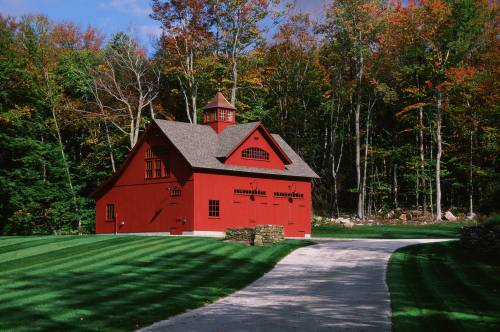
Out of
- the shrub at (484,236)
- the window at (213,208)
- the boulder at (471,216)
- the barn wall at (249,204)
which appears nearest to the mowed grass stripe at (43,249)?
the barn wall at (249,204)

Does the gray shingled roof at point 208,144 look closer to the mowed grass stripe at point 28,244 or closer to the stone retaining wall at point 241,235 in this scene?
the stone retaining wall at point 241,235

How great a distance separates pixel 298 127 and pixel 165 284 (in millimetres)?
44343

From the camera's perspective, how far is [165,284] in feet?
57.2

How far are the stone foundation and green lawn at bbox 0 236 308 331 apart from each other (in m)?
0.65

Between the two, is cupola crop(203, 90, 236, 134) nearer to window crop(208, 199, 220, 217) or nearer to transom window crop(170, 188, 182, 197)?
transom window crop(170, 188, 182, 197)

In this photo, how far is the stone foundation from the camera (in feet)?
90.6

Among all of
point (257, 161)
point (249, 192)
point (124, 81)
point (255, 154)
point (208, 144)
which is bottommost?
point (249, 192)

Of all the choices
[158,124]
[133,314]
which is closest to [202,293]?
[133,314]

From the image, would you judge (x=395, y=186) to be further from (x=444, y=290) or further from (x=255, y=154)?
(x=444, y=290)

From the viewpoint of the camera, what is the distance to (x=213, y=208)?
117ft

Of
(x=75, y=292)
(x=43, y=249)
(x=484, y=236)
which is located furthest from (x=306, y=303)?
(x=43, y=249)

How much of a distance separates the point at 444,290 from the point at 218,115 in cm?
2798

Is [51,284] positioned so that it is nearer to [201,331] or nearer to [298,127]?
[201,331]

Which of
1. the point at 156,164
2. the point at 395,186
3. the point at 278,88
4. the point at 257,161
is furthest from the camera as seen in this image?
the point at 278,88
